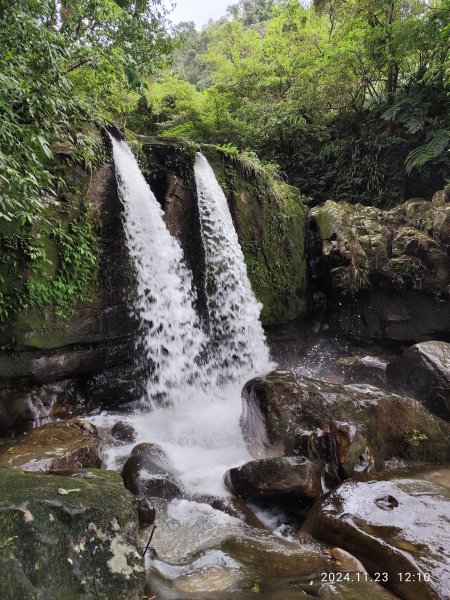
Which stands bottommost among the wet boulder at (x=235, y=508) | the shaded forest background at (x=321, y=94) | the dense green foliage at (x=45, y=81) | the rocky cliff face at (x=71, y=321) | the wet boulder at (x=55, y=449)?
the wet boulder at (x=235, y=508)

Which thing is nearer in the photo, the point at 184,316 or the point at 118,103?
the point at 118,103

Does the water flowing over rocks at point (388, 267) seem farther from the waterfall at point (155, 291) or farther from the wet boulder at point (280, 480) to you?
the wet boulder at point (280, 480)

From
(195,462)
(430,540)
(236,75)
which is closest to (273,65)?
(236,75)

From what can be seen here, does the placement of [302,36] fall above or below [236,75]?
above

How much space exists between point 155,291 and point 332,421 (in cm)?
403

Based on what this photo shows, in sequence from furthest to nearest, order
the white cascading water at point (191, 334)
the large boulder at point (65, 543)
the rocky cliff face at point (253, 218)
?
the rocky cliff face at point (253, 218) < the white cascading water at point (191, 334) < the large boulder at point (65, 543)

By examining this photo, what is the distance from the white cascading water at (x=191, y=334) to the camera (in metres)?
5.69

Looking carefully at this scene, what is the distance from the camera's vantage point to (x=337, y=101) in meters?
12.4

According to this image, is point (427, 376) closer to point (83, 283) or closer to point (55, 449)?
point (55, 449)

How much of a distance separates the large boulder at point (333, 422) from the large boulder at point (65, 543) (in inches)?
114

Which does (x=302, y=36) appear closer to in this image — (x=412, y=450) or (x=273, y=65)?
(x=273, y=65)

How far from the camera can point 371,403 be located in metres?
5.26

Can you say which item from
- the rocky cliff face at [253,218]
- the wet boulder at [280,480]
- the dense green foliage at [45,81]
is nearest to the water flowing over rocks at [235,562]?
the wet boulder at [280,480]

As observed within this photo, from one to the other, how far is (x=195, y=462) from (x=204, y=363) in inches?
108
